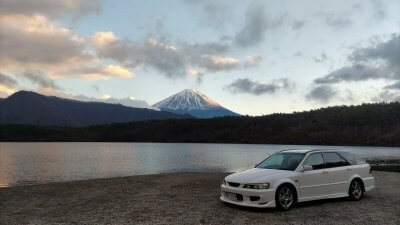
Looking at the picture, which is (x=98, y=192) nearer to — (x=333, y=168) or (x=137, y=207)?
(x=137, y=207)

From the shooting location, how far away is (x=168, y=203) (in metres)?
14.0

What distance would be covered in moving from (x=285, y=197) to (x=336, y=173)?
100 inches

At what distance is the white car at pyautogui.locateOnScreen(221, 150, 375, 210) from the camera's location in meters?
11.9

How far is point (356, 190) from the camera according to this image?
14.2 meters

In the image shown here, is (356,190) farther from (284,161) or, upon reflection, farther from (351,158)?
(284,161)

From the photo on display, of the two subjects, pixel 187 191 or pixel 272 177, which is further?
pixel 187 191

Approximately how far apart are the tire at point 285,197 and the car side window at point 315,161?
1.21 meters

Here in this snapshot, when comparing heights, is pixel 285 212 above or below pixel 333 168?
below

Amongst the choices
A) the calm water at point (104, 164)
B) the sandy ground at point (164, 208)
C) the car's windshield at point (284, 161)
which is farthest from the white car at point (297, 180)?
the calm water at point (104, 164)

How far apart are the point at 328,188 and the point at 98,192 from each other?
9.59 metres

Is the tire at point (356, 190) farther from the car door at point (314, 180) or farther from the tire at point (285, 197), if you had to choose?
the tire at point (285, 197)

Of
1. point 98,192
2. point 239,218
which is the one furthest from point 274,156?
point 98,192

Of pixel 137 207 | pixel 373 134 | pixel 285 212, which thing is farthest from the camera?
pixel 373 134

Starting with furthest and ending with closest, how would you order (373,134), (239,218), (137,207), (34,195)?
(373,134)
(34,195)
(137,207)
(239,218)
